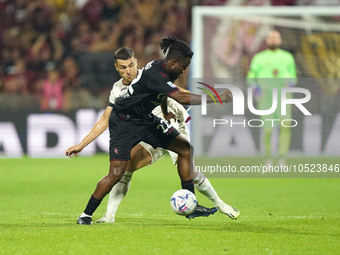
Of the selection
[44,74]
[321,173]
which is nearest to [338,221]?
[321,173]

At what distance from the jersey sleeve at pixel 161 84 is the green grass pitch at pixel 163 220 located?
1.22 m

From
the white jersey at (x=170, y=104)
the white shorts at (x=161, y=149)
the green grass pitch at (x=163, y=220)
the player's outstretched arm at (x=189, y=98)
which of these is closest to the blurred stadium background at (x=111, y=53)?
the green grass pitch at (x=163, y=220)

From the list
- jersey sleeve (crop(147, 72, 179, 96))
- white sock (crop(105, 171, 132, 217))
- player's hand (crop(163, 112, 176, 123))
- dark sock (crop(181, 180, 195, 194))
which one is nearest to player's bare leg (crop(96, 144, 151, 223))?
white sock (crop(105, 171, 132, 217))

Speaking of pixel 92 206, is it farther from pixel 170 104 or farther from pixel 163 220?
pixel 170 104

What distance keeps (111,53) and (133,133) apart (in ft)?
28.8

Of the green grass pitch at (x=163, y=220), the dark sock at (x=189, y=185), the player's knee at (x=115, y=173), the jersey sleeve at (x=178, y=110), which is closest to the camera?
the green grass pitch at (x=163, y=220)

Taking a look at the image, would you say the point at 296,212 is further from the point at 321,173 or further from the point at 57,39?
the point at 57,39

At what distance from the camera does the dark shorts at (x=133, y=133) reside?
5.42 m

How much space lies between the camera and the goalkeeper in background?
10.2 metres

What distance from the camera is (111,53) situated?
1398cm

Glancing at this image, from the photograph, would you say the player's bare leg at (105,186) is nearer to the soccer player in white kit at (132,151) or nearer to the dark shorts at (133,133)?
the dark shorts at (133,133)

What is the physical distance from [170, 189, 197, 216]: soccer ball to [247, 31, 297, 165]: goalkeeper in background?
16.9ft

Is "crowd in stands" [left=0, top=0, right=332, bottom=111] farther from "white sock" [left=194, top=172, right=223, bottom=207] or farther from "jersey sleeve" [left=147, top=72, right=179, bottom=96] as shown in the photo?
"jersey sleeve" [left=147, top=72, right=179, bottom=96]

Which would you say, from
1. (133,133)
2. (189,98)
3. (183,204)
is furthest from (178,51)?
(183,204)
